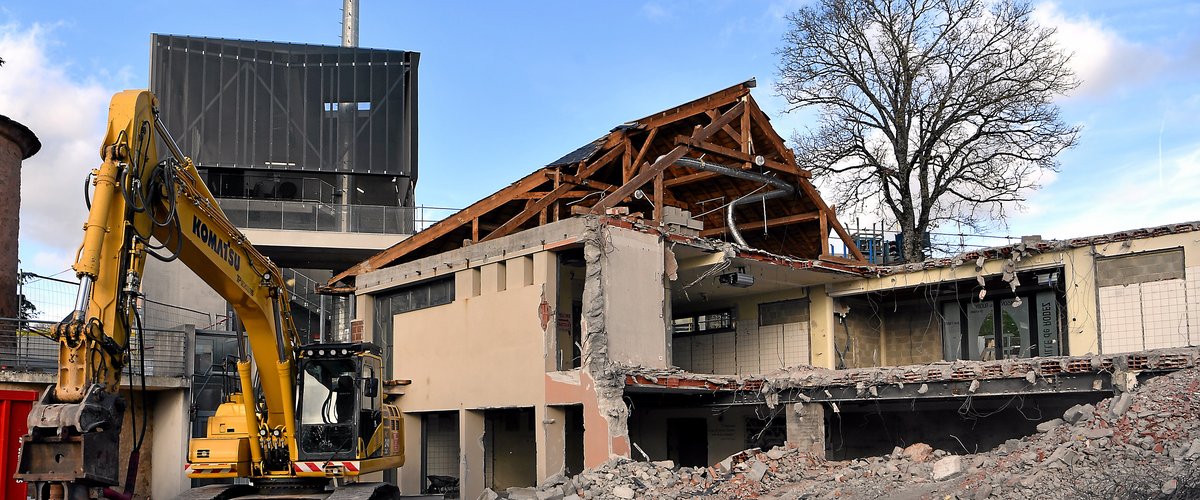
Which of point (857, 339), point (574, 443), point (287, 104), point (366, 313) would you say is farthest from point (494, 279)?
point (287, 104)

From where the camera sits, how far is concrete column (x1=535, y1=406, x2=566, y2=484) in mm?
18859

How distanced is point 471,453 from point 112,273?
12454mm

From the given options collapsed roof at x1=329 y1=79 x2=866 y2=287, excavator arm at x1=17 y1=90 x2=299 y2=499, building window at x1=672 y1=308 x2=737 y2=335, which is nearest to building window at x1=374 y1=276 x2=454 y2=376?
collapsed roof at x1=329 y1=79 x2=866 y2=287

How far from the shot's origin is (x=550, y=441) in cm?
1897

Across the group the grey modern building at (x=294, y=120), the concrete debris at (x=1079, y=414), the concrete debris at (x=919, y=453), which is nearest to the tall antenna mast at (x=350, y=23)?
the grey modern building at (x=294, y=120)

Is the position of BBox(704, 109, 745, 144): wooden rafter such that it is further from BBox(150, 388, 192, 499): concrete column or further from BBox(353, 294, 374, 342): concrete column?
BBox(150, 388, 192, 499): concrete column

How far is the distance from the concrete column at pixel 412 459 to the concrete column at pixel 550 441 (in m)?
5.18

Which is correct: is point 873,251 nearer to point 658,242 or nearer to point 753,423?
point 753,423

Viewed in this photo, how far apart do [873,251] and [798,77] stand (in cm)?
620

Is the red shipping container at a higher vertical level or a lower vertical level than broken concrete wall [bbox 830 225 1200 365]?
lower

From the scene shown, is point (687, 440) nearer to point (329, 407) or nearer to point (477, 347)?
point (477, 347)

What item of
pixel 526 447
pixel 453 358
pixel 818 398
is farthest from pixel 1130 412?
pixel 526 447

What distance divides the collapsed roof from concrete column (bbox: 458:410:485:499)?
377 centimetres

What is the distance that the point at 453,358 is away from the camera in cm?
2172
